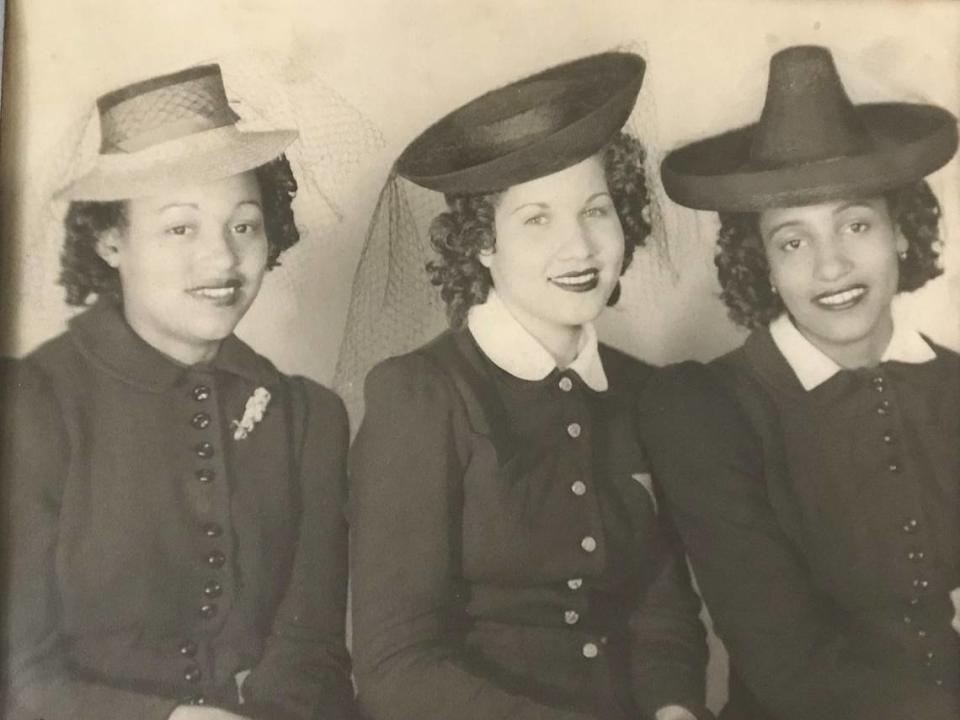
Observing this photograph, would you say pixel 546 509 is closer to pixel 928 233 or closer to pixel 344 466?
pixel 344 466

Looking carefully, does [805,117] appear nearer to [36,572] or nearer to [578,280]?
[578,280]

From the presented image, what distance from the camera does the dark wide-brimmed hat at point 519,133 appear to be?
4.53 feet

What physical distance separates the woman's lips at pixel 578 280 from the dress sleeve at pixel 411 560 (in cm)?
20

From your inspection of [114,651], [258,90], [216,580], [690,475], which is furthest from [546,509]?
[258,90]

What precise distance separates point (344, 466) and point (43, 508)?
366mm

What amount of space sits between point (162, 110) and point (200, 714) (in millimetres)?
754

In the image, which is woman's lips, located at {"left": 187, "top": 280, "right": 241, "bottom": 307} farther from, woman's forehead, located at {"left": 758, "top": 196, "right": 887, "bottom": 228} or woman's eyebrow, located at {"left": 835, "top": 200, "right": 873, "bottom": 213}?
woman's eyebrow, located at {"left": 835, "top": 200, "right": 873, "bottom": 213}

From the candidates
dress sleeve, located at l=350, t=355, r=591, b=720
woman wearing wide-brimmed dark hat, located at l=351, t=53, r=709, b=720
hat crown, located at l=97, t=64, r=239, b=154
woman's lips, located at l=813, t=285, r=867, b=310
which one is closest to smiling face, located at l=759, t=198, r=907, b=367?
woman's lips, located at l=813, t=285, r=867, b=310

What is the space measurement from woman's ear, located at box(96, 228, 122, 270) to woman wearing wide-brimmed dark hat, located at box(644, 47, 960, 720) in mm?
717

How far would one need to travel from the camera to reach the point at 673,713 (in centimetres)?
133

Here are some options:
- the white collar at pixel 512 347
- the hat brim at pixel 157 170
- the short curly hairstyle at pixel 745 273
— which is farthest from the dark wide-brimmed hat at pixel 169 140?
the short curly hairstyle at pixel 745 273

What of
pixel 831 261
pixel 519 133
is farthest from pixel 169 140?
pixel 831 261

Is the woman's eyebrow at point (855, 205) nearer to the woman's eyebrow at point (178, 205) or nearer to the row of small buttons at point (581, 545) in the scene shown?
the row of small buttons at point (581, 545)

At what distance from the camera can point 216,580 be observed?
1281 mm
